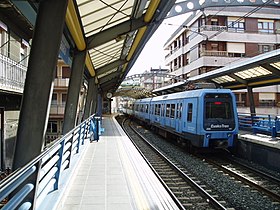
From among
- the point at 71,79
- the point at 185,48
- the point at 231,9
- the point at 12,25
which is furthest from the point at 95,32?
the point at 185,48

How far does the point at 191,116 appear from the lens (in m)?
11.6

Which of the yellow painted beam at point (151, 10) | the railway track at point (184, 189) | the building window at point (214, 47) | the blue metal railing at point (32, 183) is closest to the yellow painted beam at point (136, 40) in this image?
the yellow painted beam at point (151, 10)

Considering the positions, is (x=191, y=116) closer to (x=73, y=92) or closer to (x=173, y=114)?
(x=173, y=114)

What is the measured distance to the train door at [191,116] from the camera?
11250 millimetres

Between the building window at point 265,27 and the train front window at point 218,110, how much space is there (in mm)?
24789

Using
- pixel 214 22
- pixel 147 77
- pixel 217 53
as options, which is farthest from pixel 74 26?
pixel 147 77

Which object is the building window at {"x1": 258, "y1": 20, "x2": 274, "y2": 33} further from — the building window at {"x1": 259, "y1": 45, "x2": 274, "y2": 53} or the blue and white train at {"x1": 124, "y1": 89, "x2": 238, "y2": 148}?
the blue and white train at {"x1": 124, "y1": 89, "x2": 238, "y2": 148}

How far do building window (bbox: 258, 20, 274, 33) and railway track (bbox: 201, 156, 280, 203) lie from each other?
26100mm

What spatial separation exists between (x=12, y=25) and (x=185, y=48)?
95.9ft

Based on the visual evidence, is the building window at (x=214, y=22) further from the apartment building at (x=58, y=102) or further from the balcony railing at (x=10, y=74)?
the balcony railing at (x=10, y=74)

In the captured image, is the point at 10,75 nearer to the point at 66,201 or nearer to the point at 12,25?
the point at 12,25

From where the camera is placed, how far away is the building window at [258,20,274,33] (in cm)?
3288

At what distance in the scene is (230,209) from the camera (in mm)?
5961

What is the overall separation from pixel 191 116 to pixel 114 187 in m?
6.75
